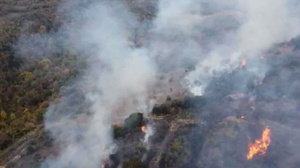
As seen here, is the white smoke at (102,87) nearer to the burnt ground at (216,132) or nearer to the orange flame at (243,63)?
the burnt ground at (216,132)

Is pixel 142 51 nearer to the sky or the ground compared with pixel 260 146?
nearer to the sky

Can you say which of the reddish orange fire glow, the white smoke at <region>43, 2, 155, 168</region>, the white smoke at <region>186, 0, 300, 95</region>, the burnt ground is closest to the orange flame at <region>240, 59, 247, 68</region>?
the white smoke at <region>186, 0, 300, 95</region>

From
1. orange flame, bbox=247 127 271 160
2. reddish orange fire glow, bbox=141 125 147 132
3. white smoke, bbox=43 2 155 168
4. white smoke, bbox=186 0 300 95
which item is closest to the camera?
orange flame, bbox=247 127 271 160

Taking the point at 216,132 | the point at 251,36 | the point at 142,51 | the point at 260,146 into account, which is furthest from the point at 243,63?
the point at 260,146

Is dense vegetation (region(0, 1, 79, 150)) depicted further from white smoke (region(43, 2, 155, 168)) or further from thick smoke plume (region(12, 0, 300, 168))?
white smoke (region(43, 2, 155, 168))

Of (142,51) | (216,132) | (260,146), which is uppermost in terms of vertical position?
(216,132)

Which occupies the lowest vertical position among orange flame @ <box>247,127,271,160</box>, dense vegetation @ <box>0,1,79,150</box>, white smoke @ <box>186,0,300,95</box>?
white smoke @ <box>186,0,300,95</box>

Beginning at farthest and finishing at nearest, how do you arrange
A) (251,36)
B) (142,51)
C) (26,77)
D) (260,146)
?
1. (251,36)
2. (142,51)
3. (26,77)
4. (260,146)

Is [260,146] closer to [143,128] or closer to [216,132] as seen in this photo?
[216,132]
